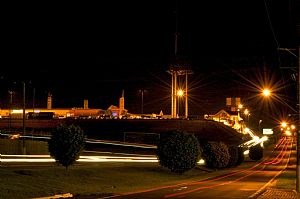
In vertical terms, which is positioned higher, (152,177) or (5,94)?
(5,94)

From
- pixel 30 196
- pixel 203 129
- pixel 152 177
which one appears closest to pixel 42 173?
pixel 30 196

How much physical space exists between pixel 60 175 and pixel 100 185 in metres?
2.52

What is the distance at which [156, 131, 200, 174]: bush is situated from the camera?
4500cm

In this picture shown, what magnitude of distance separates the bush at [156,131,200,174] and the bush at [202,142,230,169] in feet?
31.4

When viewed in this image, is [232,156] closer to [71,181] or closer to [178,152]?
[178,152]

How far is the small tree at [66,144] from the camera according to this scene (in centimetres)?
3300

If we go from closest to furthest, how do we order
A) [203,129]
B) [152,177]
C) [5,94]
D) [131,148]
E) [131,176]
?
[131,176], [152,177], [131,148], [203,129], [5,94]

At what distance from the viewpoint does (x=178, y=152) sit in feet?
148

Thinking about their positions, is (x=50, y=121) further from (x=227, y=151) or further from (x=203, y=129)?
(x=227, y=151)

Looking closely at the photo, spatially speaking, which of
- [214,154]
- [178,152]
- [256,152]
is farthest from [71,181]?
[256,152]

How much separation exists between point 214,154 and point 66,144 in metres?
26.4

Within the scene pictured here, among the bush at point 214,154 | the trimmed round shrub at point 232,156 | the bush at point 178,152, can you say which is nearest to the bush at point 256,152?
the trimmed round shrub at point 232,156

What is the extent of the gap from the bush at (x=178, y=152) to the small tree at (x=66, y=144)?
532 inches

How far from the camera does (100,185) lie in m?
30.6
